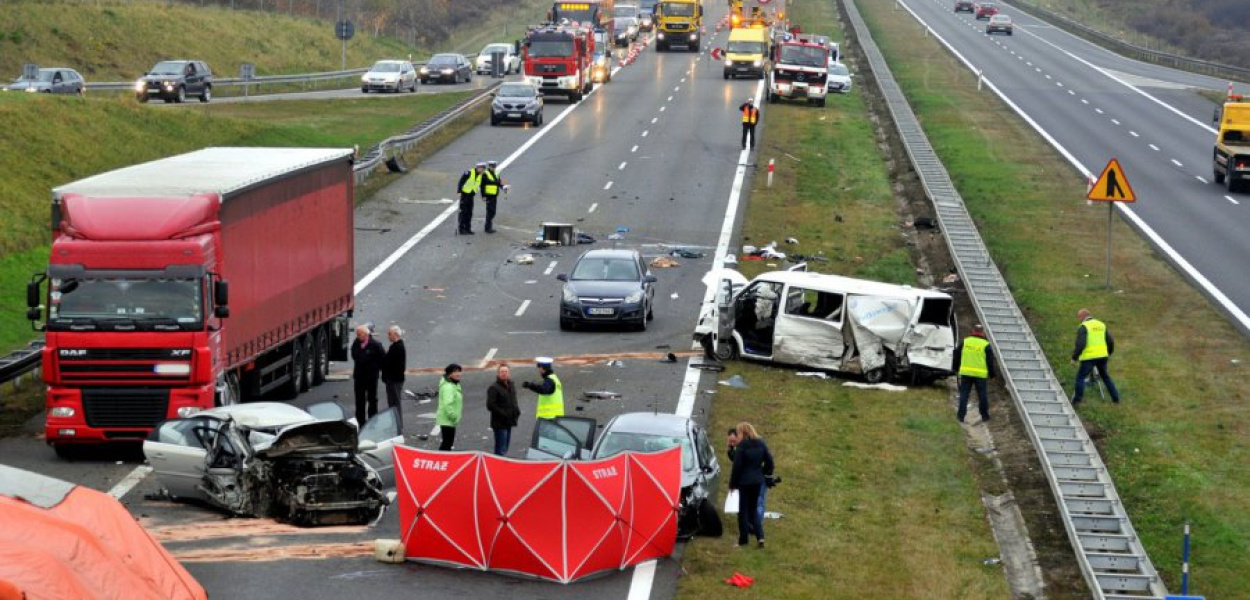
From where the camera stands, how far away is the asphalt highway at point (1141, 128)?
42688mm

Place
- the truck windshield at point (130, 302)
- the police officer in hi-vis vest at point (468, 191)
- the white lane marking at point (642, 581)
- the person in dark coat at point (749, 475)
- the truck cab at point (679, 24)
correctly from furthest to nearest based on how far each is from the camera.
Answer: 1. the truck cab at point (679, 24)
2. the police officer in hi-vis vest at point (468, 191)
3. the truck windshield at point (130, 302)
4. the person in dark coat at point (749, 475)
5. the white lane marking at point (642, 581)

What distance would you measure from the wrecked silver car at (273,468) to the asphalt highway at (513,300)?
0.89 feet

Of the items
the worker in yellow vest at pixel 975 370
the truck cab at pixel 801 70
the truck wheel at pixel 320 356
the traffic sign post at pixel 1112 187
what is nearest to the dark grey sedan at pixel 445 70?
the truck cab at pixel 801 70

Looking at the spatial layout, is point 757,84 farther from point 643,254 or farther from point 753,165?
point 643,254

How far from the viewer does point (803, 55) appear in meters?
68.7

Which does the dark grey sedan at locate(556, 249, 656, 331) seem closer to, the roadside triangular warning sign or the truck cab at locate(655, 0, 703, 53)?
the roadside triangular warning sign

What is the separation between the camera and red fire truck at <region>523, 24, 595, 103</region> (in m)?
68.4

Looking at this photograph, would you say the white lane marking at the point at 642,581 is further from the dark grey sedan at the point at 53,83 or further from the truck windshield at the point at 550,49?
the truck windshield at the point at 550,49

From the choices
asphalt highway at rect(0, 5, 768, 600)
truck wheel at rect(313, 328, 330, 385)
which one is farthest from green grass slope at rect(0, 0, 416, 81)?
truck wheel at rect(313, 328, 330, 385)

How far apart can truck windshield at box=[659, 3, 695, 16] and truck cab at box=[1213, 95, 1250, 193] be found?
42.5m

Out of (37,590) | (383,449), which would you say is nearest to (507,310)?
(383,449)

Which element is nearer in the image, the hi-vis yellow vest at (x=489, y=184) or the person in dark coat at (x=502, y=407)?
the person in dark coat at (x=502, y=407)

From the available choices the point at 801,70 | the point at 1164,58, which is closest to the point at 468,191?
the point at 801,70

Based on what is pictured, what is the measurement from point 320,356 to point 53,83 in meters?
33.0
